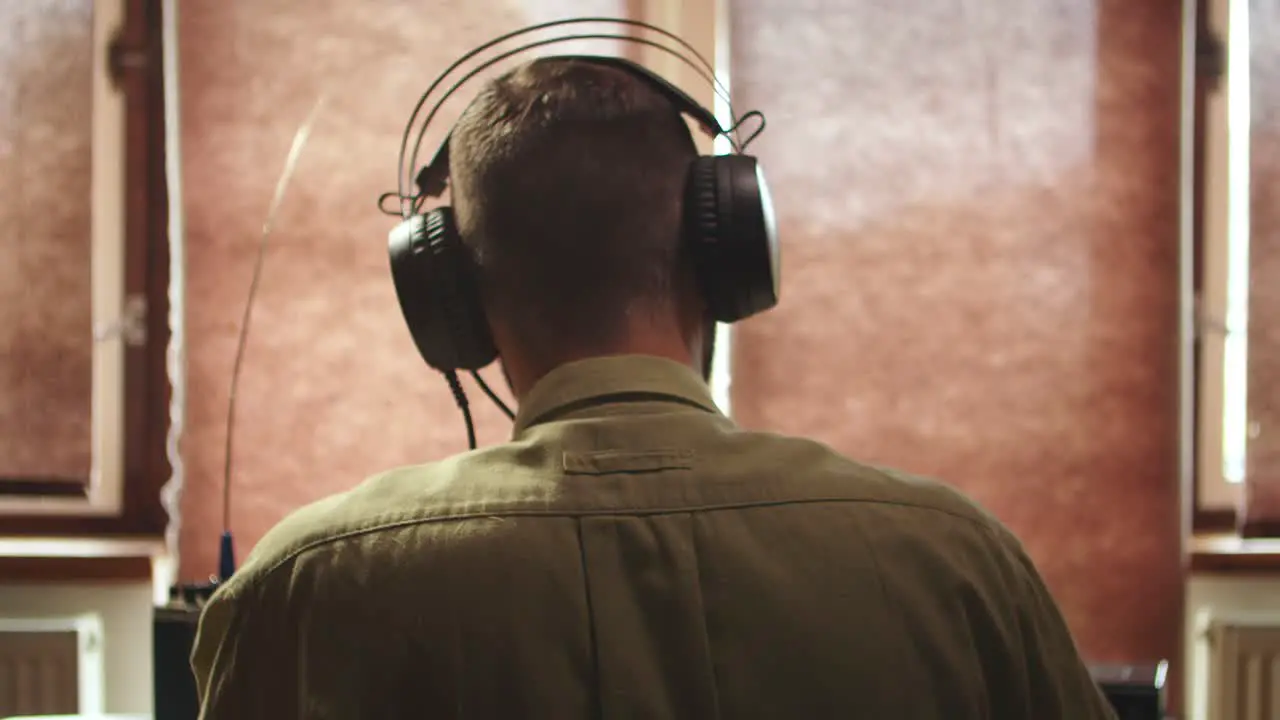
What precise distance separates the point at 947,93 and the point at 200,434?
1573mm

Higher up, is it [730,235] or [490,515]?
[730,235]

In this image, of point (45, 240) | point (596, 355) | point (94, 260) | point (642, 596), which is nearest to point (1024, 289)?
point (596, 355)

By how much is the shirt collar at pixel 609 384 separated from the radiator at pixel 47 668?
162 cm

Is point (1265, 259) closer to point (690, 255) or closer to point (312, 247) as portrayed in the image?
point (690, 255)

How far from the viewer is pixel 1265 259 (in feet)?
6.83

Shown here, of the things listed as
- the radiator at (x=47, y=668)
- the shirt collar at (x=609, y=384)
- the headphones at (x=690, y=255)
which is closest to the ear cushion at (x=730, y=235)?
the headphones at (x=690, y=255)

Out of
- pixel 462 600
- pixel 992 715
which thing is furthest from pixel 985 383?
pixel 462 600

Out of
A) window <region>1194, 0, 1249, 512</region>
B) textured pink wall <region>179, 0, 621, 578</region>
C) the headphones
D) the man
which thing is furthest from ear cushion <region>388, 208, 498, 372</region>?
window <region>1194, 0, 1249, 512</region>

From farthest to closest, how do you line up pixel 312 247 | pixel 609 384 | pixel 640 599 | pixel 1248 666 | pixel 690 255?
pixel 312 247 → pixel 1248 666 → pixel 690 255 → pixel 609 384 → pixel 640 599

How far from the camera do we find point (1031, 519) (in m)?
2.09

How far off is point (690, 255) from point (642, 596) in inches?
13.1

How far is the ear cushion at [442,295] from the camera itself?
0.98 meters

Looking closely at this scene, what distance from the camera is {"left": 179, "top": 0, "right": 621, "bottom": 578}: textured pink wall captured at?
2.11 metres

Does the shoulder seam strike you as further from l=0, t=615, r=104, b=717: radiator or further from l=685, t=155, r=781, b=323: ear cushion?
l=0, t=615, r=104, b=717: radiator
